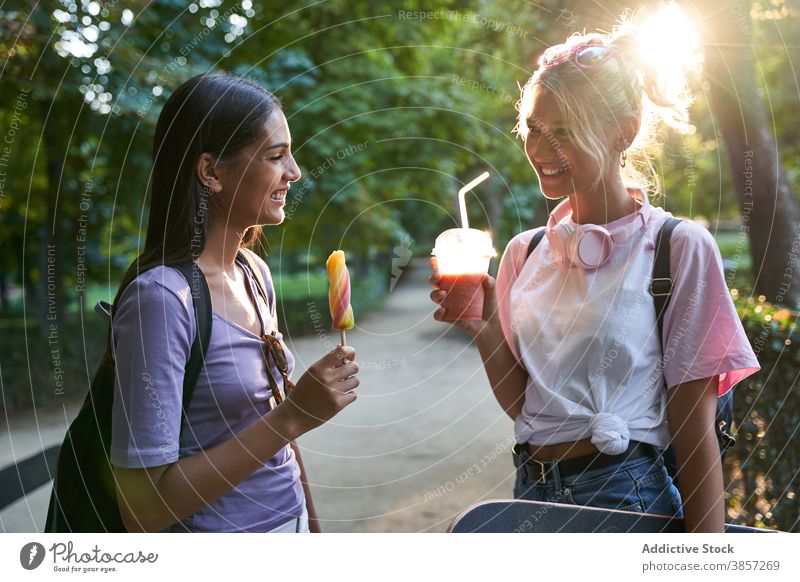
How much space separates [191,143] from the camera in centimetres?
170

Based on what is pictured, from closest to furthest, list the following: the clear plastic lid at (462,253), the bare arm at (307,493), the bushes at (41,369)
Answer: the clear plastic lid at (462,253), the bare arm at (307,493), the bushes at (41,369)

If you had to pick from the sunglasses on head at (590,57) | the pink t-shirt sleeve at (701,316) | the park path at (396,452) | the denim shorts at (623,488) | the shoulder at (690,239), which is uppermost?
the sunglasses on head at (590,57)

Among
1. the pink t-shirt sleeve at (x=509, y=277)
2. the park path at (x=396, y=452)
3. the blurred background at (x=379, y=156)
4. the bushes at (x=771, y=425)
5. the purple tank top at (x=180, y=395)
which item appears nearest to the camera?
the purple tank top at (x=180, y=395)

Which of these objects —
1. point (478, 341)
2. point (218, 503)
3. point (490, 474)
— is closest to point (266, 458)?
point (218, 503)

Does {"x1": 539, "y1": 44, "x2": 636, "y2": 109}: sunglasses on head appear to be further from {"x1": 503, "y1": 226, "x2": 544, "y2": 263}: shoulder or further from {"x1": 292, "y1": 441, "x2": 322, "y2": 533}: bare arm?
{"x1": 292, "y1": 441, "x2": 322, "y2": 533}: bare arm

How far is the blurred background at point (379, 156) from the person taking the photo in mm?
3627

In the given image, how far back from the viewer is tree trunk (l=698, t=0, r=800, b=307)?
13.9 feet

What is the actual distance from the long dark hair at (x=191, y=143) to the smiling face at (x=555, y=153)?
648mm

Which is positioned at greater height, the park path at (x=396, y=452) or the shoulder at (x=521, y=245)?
the shoulder at (x=521, y=245)

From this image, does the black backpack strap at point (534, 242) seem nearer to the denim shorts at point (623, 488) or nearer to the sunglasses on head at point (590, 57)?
the sunglasses on head at point (590, 57)

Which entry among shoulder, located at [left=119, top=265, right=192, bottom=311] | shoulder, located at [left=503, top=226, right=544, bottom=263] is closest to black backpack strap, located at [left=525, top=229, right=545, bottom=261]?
shoulder, located at [left=503, top=226, right=544, bottom=263]

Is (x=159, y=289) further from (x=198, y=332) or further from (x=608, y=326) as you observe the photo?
(x=608, y=326)

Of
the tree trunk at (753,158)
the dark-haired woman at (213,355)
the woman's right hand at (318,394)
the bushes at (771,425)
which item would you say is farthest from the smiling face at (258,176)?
the tree trunk at (753,158)

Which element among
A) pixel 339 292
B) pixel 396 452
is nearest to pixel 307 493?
pixel 339 292
